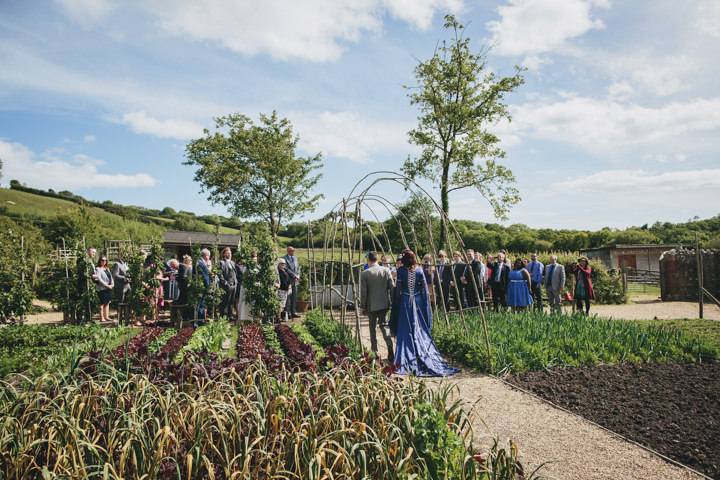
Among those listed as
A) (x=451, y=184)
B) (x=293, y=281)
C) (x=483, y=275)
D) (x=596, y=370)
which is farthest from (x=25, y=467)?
(x=451, y=184)

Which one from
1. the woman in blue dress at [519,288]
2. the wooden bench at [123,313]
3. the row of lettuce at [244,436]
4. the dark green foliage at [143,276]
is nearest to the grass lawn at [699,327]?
the woman in blue dress at [519,288]

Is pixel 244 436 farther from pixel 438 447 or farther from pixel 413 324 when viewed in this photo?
pixel 413 324

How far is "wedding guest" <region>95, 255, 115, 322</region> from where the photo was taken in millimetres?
10719

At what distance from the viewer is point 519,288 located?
1088cm

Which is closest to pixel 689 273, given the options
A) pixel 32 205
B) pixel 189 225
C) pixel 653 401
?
pixel 653 401

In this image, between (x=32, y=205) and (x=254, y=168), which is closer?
(x=254, y=168)

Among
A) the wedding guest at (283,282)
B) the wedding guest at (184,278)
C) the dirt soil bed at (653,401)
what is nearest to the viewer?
the dirt soil bed at (653,401)

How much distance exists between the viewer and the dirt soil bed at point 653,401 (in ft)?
12.6

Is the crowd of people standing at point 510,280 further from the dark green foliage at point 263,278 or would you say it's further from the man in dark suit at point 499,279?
the dark green foliage at point 263,278

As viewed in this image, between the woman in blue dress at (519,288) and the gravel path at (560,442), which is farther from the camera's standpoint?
the woman in blue dress at (519,288)

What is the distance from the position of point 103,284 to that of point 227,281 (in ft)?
10.8

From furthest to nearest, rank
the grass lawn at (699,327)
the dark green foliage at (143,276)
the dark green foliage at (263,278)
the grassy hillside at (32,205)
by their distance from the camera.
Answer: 1. the grassy hillside at (32,205)
2. the dark green foliage at (143,276)
3. the dark green foliage at (263,278)
4. the grass lawn at (699,327)

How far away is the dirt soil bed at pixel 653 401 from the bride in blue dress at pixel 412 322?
1271 mm

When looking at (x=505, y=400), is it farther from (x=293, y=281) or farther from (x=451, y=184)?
(x=451, y=184)
